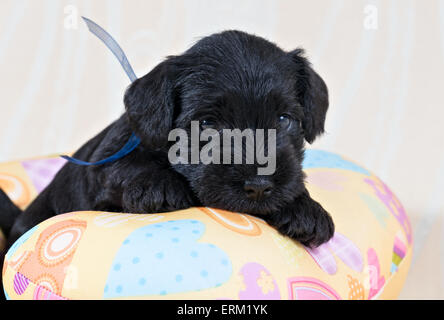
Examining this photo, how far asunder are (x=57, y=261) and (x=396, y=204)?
5.91 feet

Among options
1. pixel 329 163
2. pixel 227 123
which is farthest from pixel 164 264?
pixel 329 163

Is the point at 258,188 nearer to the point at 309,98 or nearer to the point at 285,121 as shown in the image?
the point at 285,121

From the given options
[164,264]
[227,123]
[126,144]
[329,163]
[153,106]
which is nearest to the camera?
[164,264]

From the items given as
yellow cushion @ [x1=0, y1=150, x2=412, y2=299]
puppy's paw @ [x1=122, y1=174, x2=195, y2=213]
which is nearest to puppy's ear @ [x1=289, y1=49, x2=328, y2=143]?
yellow cushion @ [x1=0, y1=150, x2=412, y2=299]

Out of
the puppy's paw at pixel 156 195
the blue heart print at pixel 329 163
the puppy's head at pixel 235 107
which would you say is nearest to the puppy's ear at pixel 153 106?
the puppy's head at pixel 235 107

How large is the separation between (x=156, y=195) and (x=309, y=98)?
72 cm

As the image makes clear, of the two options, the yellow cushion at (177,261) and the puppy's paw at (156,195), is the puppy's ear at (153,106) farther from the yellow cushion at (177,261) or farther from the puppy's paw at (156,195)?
the yellow cushion at (177,261)

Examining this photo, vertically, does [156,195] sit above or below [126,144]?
below

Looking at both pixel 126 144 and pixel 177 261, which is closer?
pixel 177 261

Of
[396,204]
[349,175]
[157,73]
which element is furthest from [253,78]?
[396,204]

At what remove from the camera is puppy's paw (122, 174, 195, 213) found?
2256 millimetres

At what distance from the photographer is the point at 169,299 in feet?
6.23

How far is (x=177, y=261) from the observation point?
6.45 feet

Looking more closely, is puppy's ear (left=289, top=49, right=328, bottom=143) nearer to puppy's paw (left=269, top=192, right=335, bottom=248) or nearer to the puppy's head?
the puppy's head
